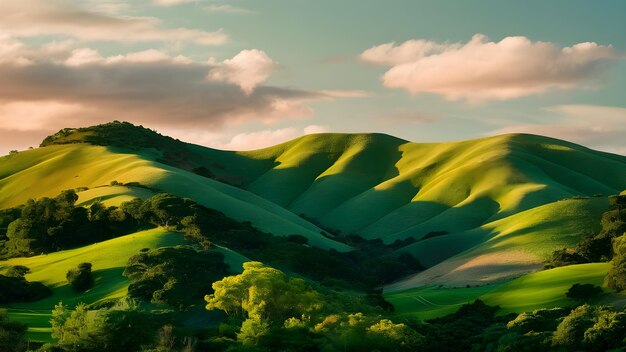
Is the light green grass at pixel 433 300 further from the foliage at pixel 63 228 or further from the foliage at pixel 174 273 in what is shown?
the foliage at pixel 63 228

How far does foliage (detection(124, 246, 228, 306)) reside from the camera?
115 m

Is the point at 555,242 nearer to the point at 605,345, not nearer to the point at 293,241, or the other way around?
the point at 293,241

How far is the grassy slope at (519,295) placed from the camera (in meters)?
112

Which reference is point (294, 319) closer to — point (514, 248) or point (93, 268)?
point (93, 268)

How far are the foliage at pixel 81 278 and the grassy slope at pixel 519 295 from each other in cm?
4133

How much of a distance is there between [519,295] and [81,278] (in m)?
56.4

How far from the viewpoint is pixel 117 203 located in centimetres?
17675

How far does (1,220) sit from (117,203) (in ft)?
92.4

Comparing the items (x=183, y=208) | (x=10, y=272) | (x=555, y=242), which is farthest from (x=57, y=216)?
(x=555, y=242)

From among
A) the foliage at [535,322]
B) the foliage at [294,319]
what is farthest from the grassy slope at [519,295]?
the foliage at [294,319]

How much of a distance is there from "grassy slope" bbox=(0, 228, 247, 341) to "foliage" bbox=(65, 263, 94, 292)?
0.88m

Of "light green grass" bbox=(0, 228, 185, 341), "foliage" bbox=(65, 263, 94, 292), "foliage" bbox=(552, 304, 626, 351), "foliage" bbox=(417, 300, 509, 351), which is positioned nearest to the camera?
"foliage" bbox=(552, 304, 626, 351)

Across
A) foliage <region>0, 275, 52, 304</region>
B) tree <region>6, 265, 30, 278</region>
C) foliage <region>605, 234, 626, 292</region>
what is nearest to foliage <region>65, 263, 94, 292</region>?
foliage <region>0, 275, 52, 304</region>

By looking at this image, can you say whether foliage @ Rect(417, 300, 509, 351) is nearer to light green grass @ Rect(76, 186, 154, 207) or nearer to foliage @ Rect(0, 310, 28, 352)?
foliage @ Rect(0, 310, 28, 352)
